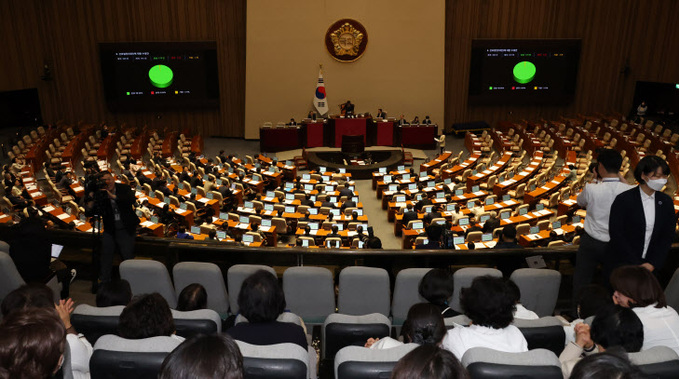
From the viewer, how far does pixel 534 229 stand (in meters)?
10.5

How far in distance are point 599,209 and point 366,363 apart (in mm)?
2831

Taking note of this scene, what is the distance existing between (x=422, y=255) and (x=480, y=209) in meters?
6.84

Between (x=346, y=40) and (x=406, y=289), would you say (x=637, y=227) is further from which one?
(x=346, y=40)

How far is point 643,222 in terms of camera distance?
404 centimetres

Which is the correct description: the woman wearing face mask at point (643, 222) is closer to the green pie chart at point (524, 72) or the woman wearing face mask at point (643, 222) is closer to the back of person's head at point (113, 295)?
the back of person's head at point (113, 295)

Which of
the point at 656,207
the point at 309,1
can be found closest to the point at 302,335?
the point at 656,207

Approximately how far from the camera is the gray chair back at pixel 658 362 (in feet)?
8.25

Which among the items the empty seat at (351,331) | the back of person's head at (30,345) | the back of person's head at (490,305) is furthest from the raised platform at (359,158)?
the back of person's head at (30,345)

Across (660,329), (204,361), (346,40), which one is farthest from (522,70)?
(204,361)

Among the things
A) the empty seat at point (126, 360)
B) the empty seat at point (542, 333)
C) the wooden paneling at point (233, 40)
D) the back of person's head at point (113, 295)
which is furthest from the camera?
the wooden paneling at point (233, 40)

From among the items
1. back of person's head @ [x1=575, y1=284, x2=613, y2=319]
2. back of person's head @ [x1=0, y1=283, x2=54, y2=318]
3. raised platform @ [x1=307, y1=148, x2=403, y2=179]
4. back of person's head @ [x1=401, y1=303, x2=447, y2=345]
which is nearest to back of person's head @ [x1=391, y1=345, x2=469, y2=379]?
back of person's head @ [x1=401, y1=303, x2=447, y2=345]

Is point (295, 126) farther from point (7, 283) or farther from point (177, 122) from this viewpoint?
point (7, 283)

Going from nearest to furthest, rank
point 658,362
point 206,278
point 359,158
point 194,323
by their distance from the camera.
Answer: point 658,362 < point 194,323 < point 206,278 < point 359,158

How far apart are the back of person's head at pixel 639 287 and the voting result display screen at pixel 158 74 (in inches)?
738
